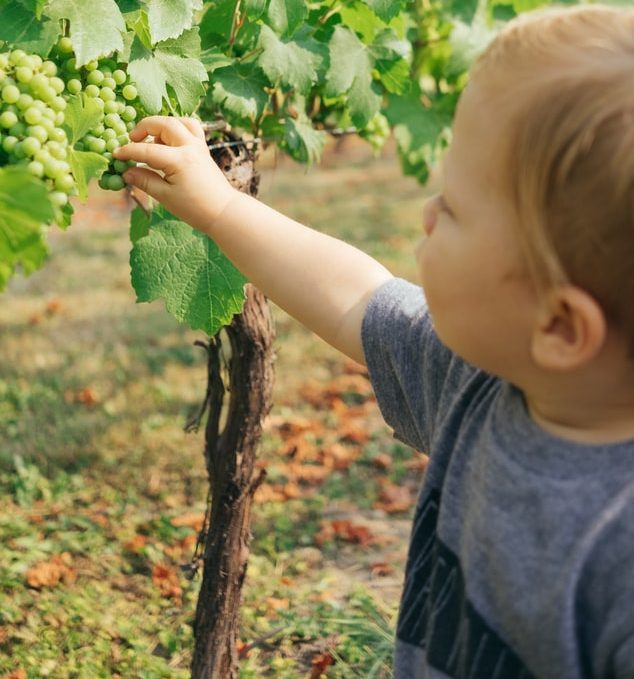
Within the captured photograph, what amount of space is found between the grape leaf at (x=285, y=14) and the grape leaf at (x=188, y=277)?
1.50 ft

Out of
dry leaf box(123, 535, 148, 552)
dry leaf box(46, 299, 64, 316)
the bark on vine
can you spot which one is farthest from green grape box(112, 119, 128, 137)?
dry leaf box(46, 299, 64, 316)

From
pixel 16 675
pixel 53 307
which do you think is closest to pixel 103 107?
pixel 16 675

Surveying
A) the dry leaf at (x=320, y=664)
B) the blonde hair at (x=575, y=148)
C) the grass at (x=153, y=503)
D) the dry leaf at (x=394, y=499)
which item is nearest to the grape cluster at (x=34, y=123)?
the blonde hair at (x=575, y=148)

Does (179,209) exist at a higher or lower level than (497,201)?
lower

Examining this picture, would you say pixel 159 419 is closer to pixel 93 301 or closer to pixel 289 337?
pixel 289 337

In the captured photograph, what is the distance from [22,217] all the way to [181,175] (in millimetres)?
443

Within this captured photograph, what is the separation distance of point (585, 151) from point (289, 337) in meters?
3.95

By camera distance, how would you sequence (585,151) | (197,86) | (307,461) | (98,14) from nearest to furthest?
(585,151)
(98,14)
(197,86)
(307,461)

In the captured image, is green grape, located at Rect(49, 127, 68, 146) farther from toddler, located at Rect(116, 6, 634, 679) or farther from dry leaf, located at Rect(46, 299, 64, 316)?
dry leaf, located at Rect(46, 299, 64, 316)

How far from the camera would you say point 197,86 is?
1.75 meters

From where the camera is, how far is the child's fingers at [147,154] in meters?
1.53

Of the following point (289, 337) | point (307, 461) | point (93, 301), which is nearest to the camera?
point (307, 461)

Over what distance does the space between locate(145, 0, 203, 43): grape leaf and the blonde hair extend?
0.71 m

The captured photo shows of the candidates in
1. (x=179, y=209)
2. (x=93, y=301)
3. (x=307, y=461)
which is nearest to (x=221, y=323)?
(x=179, y=209)
